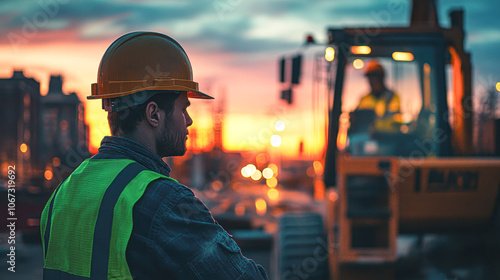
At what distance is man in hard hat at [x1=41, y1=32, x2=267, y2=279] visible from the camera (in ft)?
4.65

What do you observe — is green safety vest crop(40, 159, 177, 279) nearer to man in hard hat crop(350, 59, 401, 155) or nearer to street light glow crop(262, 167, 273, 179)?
man in hard hat crop(350, 59, 401, 155)

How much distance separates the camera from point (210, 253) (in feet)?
4.75

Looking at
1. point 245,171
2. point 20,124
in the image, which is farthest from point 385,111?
point 245,171

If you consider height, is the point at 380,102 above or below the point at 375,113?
above

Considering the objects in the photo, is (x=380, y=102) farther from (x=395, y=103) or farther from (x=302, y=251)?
(x=302, y=251)

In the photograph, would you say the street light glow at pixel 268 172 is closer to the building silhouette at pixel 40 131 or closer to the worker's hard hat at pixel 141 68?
the building silhouette at pixel 40 131

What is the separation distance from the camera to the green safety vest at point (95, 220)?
1416 mm

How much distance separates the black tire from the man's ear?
199 inches

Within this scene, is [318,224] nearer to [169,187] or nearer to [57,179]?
[169,187]

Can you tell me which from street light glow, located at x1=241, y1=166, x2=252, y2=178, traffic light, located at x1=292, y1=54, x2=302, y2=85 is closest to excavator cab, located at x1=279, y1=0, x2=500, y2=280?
traffic light, located at x1=292, y1=54, x2=302, y2=85

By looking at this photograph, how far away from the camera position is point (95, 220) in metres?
1.46

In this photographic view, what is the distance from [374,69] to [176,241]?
5415 mm

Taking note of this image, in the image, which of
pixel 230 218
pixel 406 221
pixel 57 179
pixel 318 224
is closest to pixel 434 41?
pixel 406 221

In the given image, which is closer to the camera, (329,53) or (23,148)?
(329,53)
